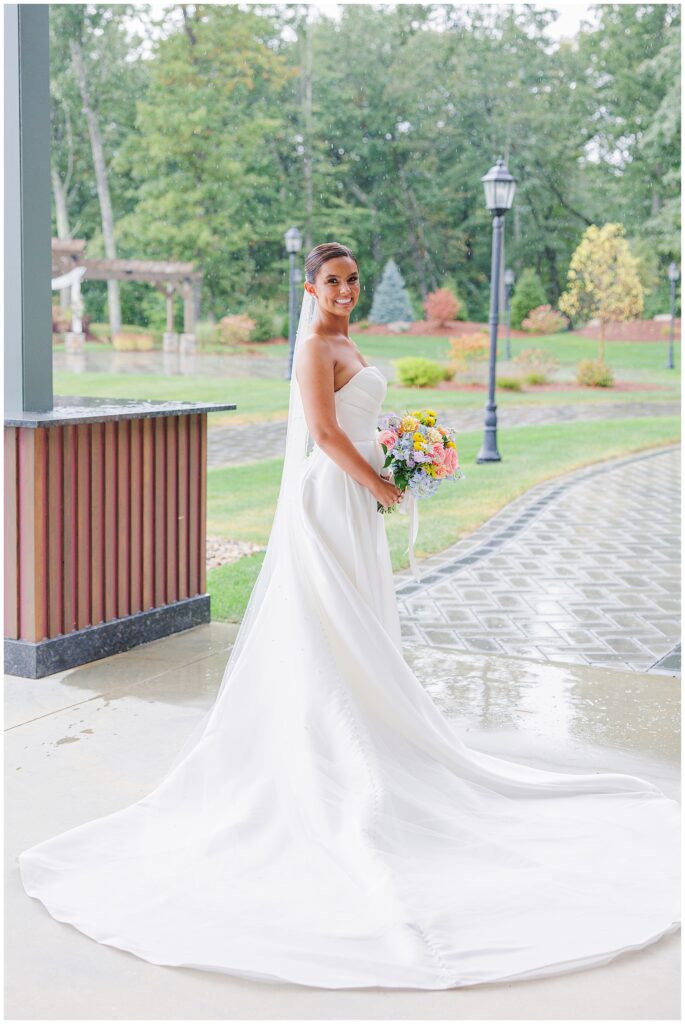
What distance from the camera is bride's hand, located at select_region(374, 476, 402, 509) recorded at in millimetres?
3850

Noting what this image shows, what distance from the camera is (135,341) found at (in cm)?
2078

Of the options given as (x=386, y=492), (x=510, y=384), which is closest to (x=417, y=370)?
(x=510, y=384)

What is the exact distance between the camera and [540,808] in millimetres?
3879

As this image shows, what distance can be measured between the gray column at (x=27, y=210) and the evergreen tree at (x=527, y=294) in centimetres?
1490

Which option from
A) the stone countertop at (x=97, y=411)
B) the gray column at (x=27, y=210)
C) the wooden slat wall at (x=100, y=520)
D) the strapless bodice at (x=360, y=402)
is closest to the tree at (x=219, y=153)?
the stone countertop at (x=97, y=411)

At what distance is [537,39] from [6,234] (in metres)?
16.0

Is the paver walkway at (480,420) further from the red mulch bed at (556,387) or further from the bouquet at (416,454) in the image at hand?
the bouquet at (416,454)

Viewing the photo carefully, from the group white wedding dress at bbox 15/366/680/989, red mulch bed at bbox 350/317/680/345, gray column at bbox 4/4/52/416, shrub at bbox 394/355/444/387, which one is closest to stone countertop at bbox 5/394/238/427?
gray column at bbox 4/4/52/416

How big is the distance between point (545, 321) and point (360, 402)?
16.6 meters

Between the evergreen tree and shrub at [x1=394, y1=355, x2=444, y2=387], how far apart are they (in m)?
1.69

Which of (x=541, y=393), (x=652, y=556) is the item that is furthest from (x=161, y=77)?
(x=652, y=556)

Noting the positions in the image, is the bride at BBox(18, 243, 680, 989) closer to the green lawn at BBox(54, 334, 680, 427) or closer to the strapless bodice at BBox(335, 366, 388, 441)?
the strapless bodice at BBox(335, 366, 388, 441)

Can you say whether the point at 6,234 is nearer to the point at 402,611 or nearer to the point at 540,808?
the point at 402,611

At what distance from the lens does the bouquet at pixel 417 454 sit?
3.84 metres
